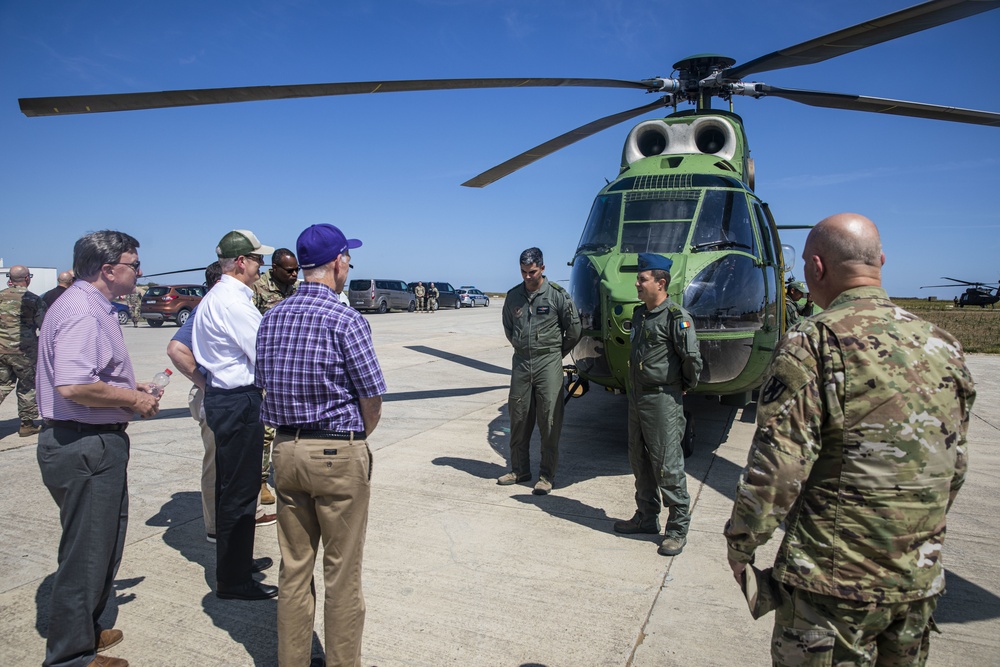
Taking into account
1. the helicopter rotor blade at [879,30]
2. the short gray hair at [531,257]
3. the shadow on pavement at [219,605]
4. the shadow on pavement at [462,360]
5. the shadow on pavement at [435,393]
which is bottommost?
the shadow on pavement at [219,605]

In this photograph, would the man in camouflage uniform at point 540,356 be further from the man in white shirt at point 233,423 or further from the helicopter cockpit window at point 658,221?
the man in white shirt at point 233,423

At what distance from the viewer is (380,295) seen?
105ft

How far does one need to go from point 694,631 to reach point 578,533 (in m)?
1.33

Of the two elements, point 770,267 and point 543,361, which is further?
point 770,267

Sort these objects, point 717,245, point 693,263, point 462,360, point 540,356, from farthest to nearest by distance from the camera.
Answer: point 462,360
point 717,245
point 693,263
point 540,356

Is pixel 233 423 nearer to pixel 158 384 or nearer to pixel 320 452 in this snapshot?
pixel 158 384

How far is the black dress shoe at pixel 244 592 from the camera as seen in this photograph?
3.47m

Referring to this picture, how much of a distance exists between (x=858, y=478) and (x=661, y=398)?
7.96 feet

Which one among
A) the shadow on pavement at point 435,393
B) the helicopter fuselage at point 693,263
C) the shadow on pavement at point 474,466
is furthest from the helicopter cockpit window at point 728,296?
the shadow on pavement at point 435,393

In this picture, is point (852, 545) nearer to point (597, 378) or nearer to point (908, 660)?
point (908, 660)

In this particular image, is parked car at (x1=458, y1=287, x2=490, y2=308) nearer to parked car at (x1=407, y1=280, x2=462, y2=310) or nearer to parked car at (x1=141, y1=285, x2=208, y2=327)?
parked car at (x1=407, y1=280, x2=462, y2=310)

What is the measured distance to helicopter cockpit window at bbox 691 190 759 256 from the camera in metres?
5.88

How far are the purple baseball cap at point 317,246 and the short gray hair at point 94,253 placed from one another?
954 millimetres

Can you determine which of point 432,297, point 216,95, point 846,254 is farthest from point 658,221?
point 432,297
